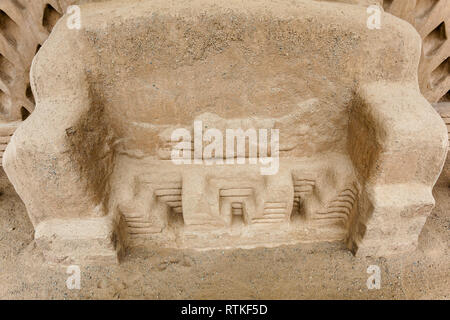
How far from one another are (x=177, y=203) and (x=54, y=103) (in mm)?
823

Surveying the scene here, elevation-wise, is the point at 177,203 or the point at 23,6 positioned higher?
the point at 23,6

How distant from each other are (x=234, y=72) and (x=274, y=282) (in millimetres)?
1133

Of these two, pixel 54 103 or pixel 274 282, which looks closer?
pixel 54 103

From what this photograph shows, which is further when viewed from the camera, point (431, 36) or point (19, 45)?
point (431, 36)

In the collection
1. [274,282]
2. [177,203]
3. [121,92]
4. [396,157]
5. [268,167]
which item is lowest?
[274,282]

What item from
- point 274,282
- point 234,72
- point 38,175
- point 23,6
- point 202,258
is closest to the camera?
point 38,175

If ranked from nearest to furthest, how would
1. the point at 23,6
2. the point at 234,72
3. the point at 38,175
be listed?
1. the point at 38,175
2. the point at 234,72
3. the point at 23,6

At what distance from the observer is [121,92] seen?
1.59 m

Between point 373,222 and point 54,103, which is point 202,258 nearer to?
point 373,222

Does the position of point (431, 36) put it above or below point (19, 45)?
below

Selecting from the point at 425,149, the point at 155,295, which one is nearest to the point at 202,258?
the point at 155,295

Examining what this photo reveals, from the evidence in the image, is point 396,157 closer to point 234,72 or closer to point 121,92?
point 234,72

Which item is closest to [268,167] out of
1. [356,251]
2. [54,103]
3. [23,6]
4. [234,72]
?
[234,72]

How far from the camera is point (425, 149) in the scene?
148cm
